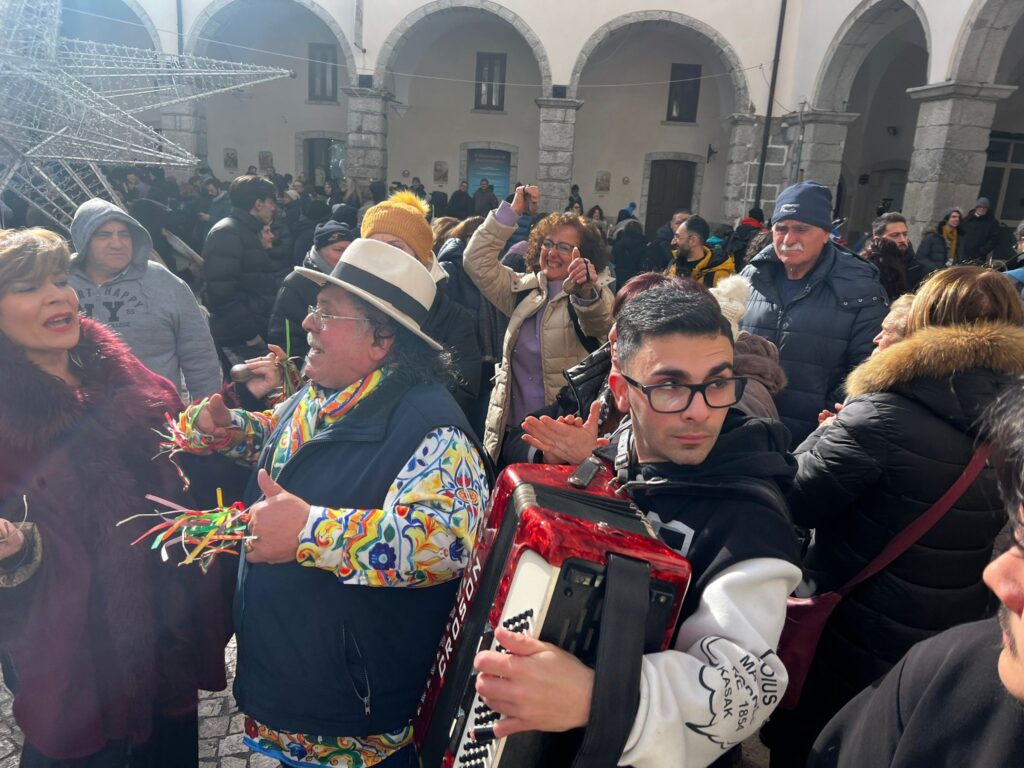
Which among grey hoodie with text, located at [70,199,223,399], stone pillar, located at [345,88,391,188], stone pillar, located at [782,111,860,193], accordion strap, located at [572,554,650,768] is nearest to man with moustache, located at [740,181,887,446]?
accordion strap, located at [572,554,650,768]

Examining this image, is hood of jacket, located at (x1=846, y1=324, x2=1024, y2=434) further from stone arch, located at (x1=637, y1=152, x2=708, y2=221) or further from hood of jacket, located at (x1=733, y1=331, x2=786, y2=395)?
stone arch, located at (x1=637, y1=152, x2=708, y2=221)

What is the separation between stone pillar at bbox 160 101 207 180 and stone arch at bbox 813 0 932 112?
13.8m

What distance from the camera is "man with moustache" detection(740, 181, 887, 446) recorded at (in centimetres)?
351

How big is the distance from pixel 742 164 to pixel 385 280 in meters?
15.5

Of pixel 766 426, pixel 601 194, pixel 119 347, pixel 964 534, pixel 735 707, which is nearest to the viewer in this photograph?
pixel 735 707

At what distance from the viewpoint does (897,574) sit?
209 cm

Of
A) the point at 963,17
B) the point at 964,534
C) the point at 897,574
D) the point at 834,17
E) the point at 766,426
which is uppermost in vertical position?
the point at 834,17

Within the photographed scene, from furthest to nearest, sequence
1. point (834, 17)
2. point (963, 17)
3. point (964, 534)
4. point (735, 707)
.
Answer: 1. point (834, 17)
2. point (963, 17)
3. point (964, 534)
4. point (735, 707)

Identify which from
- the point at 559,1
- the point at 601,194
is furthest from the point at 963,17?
the point at 601,194

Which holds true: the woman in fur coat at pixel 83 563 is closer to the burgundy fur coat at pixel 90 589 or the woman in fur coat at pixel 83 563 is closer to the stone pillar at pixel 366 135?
the burgundy fur coat at pixel 90 589

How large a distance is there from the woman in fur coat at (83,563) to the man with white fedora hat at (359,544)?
11.8 inches

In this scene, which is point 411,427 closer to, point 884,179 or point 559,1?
point 559,1

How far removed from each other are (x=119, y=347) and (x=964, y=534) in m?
2.81

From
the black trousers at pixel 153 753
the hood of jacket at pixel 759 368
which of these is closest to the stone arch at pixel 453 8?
the hood of jacket at pixel 759 368
